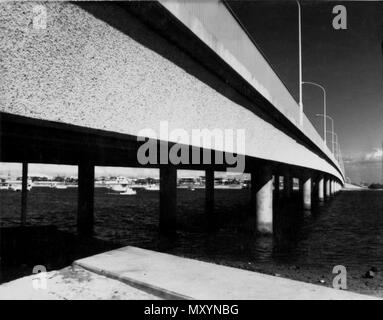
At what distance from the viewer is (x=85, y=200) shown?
2259 centimetres

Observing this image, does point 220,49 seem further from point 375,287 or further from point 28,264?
point 375,287

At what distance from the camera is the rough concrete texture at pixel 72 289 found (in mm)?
6438

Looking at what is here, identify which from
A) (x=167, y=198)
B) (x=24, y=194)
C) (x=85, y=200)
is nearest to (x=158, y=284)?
(x=24, y=194)

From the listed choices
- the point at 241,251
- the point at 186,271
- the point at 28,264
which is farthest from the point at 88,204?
the point at 186,271

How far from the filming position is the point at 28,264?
956 centimetres

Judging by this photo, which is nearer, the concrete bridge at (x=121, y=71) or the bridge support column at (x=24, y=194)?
the concrete bridge at (x=121, y=71)

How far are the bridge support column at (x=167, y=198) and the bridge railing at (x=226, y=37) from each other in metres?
8.59

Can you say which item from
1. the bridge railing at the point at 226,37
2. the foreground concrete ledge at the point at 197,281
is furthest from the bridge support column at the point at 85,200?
the foreground concrete ledge at the point at 197,281

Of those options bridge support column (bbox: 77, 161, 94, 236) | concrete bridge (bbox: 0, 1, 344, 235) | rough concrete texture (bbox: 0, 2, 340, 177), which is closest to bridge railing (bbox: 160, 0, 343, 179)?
concrete bridge (bbox: 0, 1, 344, 235)

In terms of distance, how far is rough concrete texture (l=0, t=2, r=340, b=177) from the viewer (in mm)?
4301

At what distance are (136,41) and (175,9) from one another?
0.96 meters

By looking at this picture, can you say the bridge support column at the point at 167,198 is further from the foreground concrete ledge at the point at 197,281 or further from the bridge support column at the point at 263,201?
the foreground concrete ledge at the point at 197,281

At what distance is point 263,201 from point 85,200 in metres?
11.0

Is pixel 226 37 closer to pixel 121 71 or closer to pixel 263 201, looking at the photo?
pixel 121 71
